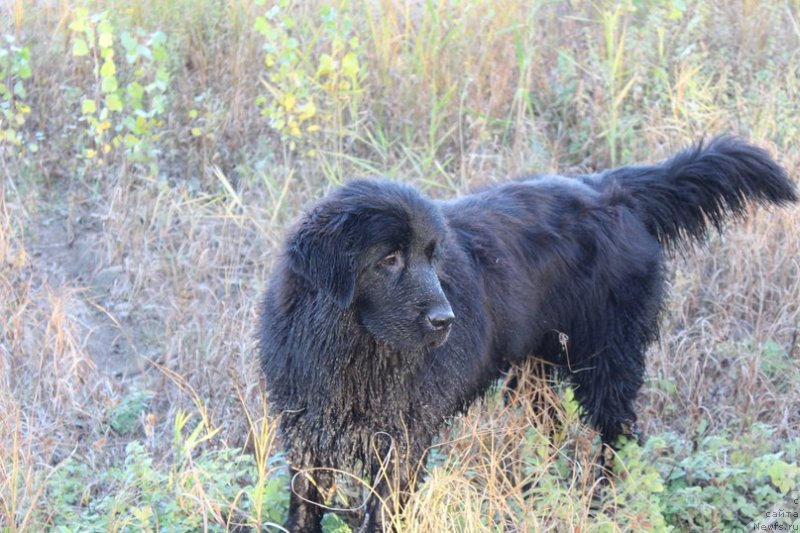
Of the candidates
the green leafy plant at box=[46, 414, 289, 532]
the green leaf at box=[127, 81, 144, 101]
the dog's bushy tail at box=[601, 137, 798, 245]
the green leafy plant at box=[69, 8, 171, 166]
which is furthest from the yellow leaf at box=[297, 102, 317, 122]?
the green leafy plant at box=[46, 414, 289, 532]

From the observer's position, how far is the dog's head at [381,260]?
11.6 feet

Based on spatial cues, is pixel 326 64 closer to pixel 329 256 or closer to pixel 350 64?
pixel 350 64

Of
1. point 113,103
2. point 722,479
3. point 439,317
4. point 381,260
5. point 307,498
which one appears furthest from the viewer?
point 113,103

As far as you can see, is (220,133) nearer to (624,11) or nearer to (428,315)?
(624,11)

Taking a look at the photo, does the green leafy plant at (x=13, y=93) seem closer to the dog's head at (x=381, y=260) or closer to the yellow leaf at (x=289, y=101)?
the yellow leaf at (x=289, y=101)

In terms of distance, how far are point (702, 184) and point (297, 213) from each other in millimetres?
2718

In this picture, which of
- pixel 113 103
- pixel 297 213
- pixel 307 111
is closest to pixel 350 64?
pixel 307 111

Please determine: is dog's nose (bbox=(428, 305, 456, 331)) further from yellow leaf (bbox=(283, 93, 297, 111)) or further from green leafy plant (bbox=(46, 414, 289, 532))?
yellow leaf (bbox=(283, 93, 297, 111))

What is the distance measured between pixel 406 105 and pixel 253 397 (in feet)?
9.53

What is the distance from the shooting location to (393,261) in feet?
12.0

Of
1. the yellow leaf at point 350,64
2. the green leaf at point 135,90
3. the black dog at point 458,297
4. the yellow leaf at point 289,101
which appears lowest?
the black dog at point 458,297

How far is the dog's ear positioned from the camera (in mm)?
3533

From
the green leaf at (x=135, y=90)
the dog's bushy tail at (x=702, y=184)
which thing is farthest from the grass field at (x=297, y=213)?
the dog's bushy tail at (x=702, y=184)

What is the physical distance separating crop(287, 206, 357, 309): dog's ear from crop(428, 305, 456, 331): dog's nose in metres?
0.31
